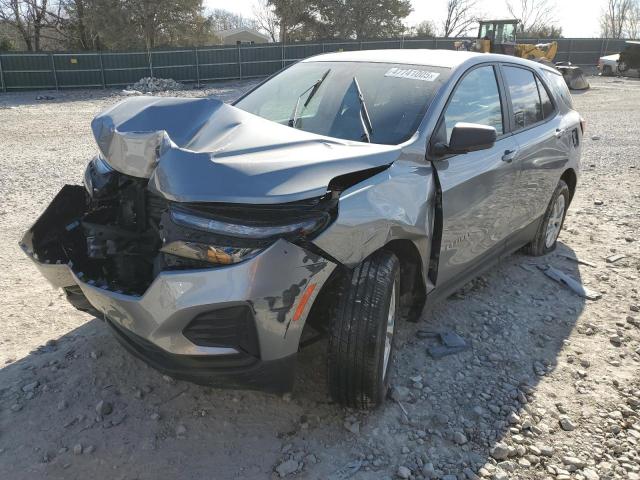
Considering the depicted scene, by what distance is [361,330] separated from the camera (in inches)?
100

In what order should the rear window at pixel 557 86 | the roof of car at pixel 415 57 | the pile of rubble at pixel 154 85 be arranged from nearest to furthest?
the roof of car at pixel 415 57, the rear window at pixel 557 86, the pile of rubble at pixel 154 85

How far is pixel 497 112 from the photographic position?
3895 mm

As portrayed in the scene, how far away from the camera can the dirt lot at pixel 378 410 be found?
2521mm

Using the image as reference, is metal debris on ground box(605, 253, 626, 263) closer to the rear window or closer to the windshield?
the rear window

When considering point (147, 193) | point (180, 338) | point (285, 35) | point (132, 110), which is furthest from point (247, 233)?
point (285, 35)

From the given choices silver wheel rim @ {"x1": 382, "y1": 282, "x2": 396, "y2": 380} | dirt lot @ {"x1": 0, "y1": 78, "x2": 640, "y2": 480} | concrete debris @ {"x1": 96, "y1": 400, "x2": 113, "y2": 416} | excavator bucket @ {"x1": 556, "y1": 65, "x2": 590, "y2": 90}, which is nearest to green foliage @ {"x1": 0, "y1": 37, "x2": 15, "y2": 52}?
excavator bucket @ {"x1": 556, "y1": 65, "x2": 590, "y2": 90}

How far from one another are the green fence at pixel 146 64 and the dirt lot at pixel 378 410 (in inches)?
877

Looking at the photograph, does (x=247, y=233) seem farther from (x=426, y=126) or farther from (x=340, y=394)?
(x=426, y=126)

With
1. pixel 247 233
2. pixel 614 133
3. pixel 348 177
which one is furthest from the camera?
pixel 614 133

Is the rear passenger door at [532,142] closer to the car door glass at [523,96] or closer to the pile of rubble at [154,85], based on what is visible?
the car door glass at [523,96]

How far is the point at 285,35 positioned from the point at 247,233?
42.0 metres

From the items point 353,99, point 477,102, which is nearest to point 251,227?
point 353,99

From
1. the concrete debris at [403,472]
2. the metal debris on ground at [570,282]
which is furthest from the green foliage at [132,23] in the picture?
the concrete debris at [403,472]

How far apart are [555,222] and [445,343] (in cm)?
228
